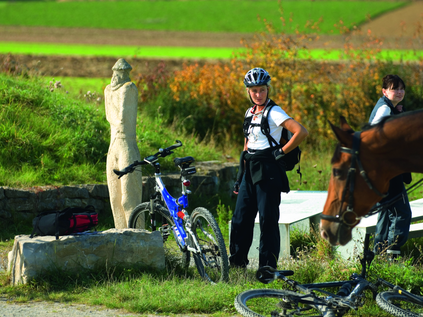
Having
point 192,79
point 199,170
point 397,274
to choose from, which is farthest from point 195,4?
point 397,274

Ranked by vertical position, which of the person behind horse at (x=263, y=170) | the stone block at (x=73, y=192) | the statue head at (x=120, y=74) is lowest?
the stone block at (x=73, y=192)

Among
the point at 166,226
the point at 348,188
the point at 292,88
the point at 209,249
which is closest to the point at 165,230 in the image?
the point at 166,226

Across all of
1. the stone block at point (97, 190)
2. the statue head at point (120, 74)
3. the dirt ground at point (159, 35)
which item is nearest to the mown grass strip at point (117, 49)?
the dirt ground at point (159, 35)

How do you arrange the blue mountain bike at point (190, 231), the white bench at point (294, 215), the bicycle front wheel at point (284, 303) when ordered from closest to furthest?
the bicycle front wheel at point (284, 303), the blue mountain bike at point (190, 231), the white bench at point (294, 215)

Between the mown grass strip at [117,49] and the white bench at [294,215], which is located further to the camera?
the mown grass strip at [117,49]

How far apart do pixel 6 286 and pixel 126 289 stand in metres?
1.19

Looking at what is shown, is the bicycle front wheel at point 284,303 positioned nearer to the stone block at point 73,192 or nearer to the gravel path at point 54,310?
the gravel path at point 54,310

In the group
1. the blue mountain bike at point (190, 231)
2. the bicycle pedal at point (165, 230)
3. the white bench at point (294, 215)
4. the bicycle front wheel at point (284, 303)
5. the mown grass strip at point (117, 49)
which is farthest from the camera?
the mown grass strip at point (117, 49)

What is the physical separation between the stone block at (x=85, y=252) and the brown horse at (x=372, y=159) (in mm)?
2558

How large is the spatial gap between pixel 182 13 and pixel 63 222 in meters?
63.0

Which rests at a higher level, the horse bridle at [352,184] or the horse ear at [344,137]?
the horse ear at [344,137]

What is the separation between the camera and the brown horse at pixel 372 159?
349 centimetres

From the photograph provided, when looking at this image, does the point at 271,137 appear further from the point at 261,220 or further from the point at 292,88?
the point at 292,88

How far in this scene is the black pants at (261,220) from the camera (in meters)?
5.31
